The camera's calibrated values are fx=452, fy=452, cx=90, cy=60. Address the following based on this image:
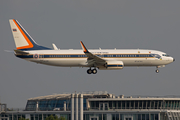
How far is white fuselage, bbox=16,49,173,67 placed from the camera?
111625 millimetres

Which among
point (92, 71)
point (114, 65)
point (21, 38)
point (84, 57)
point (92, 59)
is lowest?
point (92, 71)

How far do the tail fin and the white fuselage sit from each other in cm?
332

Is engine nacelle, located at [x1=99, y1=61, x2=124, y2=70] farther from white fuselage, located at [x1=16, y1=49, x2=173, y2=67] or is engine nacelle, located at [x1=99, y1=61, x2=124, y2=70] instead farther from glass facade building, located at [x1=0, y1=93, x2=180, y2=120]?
glass facade building, located at [x1=0, y1=93, x2=180, y2=120]

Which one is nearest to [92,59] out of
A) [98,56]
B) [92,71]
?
[98,56]

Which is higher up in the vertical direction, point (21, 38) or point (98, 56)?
point (21, 38)

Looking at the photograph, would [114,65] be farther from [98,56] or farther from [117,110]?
[117,110]

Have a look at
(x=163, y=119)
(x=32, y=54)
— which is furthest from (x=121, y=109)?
Result: (x=32, y=54)

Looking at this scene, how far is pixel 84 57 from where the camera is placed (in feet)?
367

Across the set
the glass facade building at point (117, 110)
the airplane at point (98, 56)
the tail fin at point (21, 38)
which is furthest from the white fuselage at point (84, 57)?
the glass facade building at point (117, 110)

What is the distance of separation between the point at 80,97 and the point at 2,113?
30.4 metres

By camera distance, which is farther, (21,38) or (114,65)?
(21,38)

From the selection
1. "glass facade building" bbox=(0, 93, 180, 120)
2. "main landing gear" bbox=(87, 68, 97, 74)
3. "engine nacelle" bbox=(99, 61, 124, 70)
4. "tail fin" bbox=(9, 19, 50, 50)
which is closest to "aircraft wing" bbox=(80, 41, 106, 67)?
"engine nacelle" bbox=(99, 61, 124, 70)

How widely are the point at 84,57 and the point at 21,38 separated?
17854mm

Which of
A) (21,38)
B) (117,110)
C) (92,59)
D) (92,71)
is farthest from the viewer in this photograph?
(117,110)
